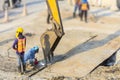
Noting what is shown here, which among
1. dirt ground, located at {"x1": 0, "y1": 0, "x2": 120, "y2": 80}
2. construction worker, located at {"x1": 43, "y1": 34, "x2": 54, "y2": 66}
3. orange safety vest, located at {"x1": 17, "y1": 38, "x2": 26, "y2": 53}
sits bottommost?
dirt ground, located at {"x1": 0, "y1": 0, "x2": 120, "y2": 80}

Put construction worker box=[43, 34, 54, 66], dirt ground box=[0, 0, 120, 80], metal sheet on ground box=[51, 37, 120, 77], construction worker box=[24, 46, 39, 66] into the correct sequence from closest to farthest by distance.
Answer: dirt ground box=[0, 0, 120, 80] < metal sheet on ground box=[51, 37, 120, 77] < construction worker box=[24, 46, 39, 66] < construction worker box=[43, 34, 54, 66]

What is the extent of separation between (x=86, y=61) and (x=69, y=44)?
7.77 feet

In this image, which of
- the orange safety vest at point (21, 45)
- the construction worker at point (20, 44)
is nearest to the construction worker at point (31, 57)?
the construction worker at point (20, 44)

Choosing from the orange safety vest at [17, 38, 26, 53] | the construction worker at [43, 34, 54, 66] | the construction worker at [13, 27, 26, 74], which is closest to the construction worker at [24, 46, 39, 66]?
the construction worker at [43, 34, 54, 66]

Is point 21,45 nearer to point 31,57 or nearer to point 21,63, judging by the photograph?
point 21,63

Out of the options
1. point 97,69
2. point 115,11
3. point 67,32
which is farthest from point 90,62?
point 115,11

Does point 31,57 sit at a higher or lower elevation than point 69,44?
higher

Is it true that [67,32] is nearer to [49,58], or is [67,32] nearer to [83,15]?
[83,15]

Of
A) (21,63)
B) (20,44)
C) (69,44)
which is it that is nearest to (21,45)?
(20,44)

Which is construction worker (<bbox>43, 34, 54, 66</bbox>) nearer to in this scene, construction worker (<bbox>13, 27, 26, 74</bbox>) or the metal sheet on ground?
the metal sheet on ground

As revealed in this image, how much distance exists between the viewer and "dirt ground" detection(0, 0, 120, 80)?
13.5 meters

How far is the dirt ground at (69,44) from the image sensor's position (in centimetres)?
1349

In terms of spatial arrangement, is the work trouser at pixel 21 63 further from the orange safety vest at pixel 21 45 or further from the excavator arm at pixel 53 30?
the excavator arm at pixel 53 30

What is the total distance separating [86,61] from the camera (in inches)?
583
